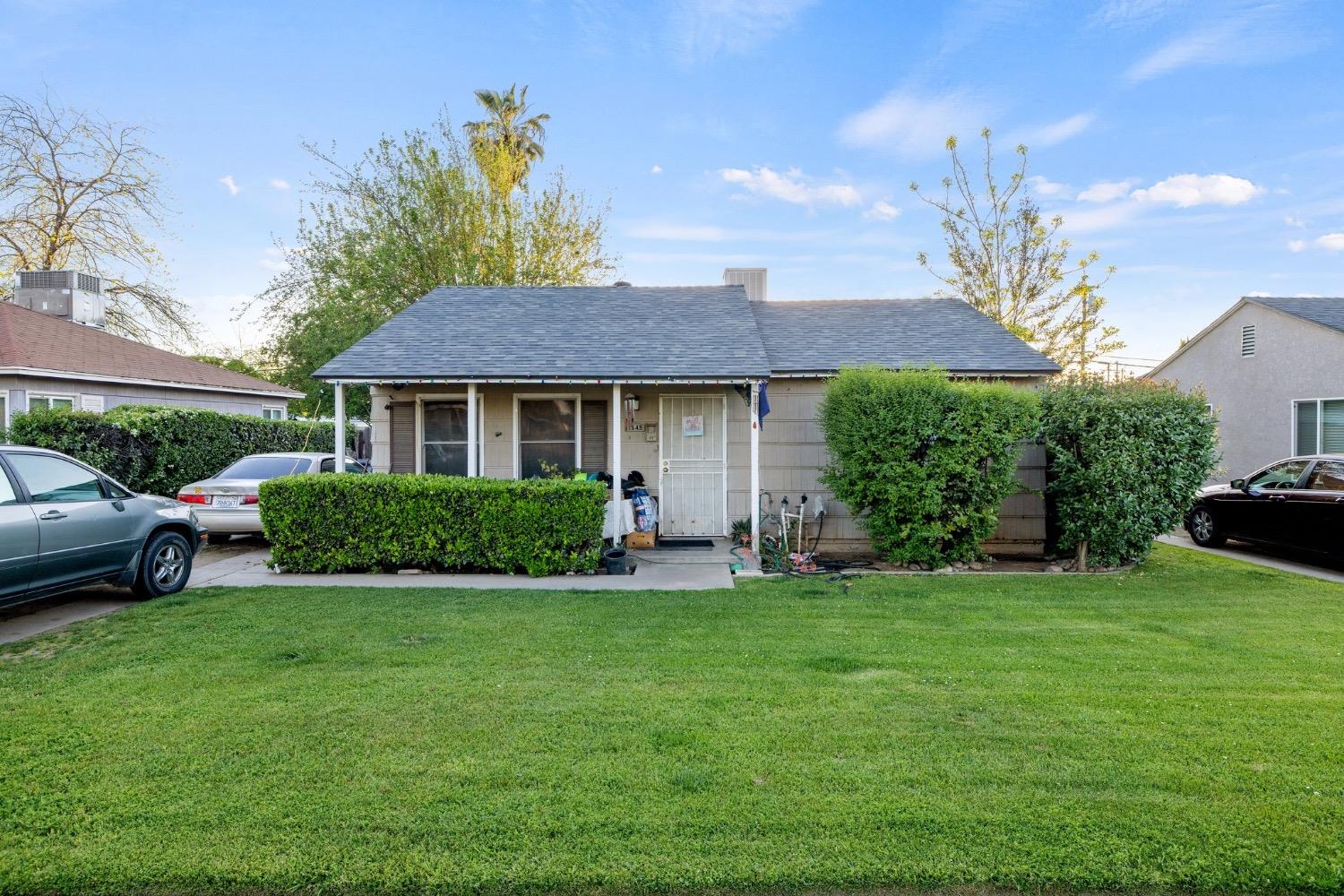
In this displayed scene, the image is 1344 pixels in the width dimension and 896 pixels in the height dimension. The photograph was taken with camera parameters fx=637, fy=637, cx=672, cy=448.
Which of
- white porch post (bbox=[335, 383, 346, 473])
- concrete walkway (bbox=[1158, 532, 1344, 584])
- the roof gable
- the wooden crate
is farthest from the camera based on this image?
the roof gable

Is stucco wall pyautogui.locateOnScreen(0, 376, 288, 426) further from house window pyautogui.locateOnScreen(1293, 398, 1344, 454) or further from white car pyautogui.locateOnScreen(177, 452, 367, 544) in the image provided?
house window pyautogui.locateOnScreen(1293, 398, 1344, 454)

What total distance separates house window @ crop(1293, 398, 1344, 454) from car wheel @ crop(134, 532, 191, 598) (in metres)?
19.6

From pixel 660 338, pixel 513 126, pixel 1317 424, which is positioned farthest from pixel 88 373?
pixel 1317 424

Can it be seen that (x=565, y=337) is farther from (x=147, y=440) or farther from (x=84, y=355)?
(x=84, y=355)

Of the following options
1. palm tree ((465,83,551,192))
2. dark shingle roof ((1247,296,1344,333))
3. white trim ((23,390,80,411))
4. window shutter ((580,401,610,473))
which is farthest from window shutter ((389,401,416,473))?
dark shingle roof ((1247,296,1344,333))

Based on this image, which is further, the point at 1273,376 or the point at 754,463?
the point at 1273,376

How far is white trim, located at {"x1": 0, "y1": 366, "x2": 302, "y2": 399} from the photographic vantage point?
13062mm

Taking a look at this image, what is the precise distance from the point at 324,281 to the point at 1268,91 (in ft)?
79.2

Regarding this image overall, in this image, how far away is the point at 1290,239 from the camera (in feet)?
59.6

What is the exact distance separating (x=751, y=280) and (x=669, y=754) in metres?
11.7

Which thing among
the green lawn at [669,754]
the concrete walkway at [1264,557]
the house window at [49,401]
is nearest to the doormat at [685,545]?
the green lawn at [669,754]

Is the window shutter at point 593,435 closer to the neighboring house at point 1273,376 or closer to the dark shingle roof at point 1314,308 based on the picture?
the neighboring house at point 1273,376

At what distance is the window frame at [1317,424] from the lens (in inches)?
527

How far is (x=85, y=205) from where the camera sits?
21.1m
